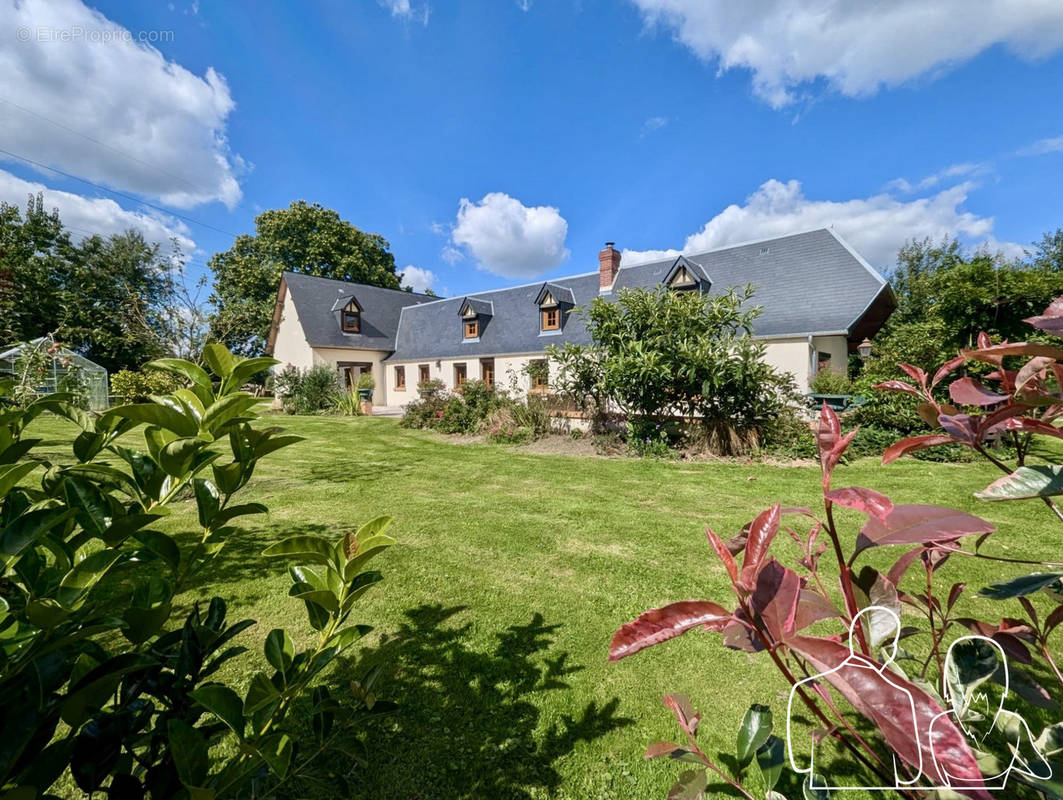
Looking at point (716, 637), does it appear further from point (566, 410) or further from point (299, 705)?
point (566, 410)

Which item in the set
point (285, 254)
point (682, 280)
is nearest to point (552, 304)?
point (682, 280)

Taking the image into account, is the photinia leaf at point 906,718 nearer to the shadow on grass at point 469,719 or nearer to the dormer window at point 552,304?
the shadow on grass at point 469,719

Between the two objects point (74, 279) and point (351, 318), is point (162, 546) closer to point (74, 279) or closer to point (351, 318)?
point (351, 318)

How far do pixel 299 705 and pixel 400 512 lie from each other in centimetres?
338

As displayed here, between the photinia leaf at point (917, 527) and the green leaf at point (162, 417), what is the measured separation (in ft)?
4.03

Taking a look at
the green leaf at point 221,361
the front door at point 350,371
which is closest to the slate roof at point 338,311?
the front door at point 350,371

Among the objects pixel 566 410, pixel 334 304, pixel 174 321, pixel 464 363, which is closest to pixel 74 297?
pixel 334 304

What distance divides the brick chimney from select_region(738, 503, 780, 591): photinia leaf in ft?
66.1

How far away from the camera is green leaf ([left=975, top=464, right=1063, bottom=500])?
2.46 feet

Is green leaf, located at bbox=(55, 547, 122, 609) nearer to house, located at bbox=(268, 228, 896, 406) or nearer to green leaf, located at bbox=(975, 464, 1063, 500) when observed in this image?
green leaf, located at bbox=(975, 464, 1063, 500)

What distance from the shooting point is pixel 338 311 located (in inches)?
975

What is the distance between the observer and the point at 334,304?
25.1 metres

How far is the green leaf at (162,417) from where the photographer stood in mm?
821

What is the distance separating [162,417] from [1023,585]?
5.62 ft
